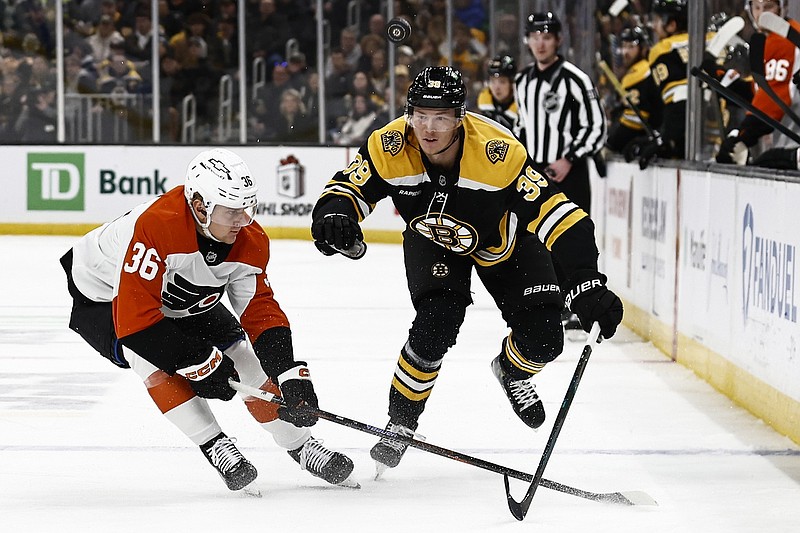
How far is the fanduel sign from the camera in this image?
4094mm

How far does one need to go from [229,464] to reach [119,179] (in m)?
8.22

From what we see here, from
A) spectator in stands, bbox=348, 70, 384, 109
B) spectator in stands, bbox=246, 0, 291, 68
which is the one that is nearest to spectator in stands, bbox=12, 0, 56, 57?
spectator in stands, bbox=246, 0, 291, 68

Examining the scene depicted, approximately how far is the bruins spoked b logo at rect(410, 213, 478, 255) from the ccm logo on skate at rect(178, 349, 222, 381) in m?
0.70

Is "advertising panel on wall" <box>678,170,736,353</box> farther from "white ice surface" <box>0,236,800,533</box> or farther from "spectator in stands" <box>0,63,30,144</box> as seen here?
"spectator in stands" <box>0,63,30,144</box>

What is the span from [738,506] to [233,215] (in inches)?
54.8

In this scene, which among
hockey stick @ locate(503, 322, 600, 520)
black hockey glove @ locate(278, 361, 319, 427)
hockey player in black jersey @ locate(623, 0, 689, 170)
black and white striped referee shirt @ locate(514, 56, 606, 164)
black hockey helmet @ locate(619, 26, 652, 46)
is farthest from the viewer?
black hockey helmet @ locate(619, 26, 652, 46)

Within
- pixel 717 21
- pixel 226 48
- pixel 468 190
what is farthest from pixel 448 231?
pixel 226 48

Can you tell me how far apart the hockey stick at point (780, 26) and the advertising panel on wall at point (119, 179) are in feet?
21.8

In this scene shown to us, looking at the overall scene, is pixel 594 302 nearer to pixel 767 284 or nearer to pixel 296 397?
pixel 296 397

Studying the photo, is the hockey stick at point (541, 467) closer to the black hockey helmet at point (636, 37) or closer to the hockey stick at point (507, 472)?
the hockey stick at point (507, 472)

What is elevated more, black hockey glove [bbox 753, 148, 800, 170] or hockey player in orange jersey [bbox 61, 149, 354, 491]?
black hockey glove [bbox 753, 148, 800, 170]

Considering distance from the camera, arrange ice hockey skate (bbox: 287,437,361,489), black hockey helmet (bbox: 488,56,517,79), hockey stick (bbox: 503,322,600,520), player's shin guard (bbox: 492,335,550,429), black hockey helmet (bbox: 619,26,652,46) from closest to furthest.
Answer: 1. hockey stick (bbox: 503,322,600,520)
2. ice hockey skate (bbox: 287,437,361,489)
3. player's shin guard (bbox: 492,335,550,429)
4. black hockey helmet (bbox: 619,26,652,46)
5. black hockey helmet (bbox: 488,56,517,79)

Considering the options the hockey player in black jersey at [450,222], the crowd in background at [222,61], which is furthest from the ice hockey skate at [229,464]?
the crowd in background at [222,61]

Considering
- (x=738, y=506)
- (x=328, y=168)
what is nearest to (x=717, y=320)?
(x=738, y=506)
